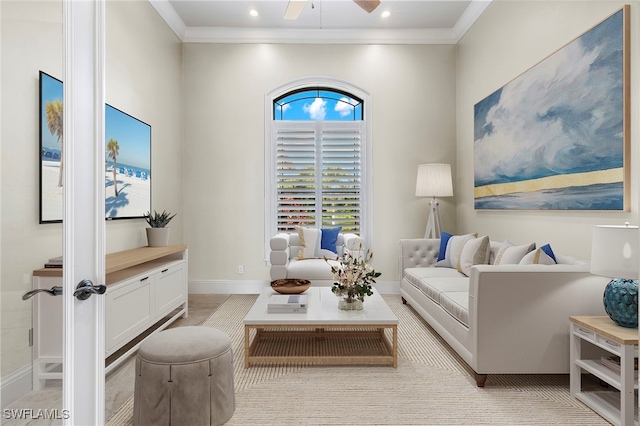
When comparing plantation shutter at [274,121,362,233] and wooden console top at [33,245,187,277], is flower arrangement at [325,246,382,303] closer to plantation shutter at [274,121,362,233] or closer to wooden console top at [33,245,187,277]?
wooden console top at [33,245,187,277]

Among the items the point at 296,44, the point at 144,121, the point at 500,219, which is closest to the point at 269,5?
the point at 296,44

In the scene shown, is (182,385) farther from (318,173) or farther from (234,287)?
(318,173)

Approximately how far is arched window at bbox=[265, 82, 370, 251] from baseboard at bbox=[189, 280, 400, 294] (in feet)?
2.43

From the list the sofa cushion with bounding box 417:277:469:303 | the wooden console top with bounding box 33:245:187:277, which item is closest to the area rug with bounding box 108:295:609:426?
the sofa cushion with bounding box 417:277:469:303

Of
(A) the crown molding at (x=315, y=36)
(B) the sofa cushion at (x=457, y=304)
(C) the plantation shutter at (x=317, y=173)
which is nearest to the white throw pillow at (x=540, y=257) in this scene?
(B) the sofa cushion at (x=457, y=304)

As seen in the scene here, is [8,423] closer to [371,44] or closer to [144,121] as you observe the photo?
[144,121]

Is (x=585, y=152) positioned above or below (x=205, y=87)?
below

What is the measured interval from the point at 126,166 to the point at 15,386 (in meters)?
2.91

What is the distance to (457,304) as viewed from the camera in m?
2.72

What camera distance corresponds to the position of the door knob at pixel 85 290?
1200 mm

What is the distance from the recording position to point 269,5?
4.54 m

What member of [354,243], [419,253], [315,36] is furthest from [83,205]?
[315,36]

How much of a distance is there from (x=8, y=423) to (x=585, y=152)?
3.30 metres

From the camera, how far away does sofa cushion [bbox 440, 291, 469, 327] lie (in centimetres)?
258
